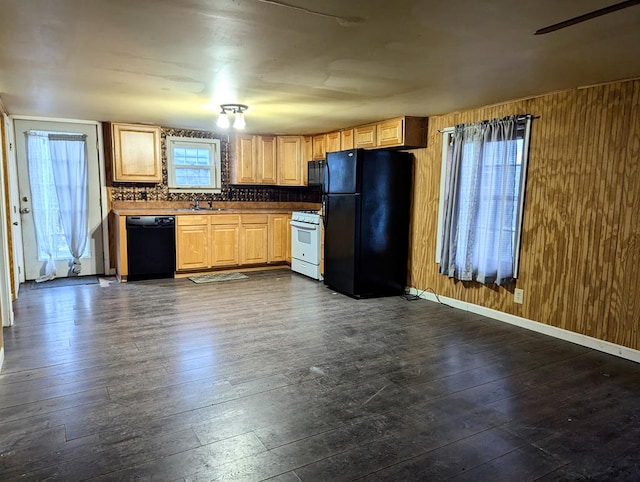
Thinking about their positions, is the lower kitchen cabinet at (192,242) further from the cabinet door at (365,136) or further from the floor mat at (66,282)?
the cabinet door at (365,136)

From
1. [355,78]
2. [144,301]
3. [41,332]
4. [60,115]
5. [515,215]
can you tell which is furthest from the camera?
[60,115]

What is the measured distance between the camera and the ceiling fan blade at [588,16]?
73.3 inches

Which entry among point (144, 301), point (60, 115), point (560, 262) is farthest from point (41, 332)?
point (560, 262)

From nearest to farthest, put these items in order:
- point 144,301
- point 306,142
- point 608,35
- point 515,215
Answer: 1. point 608,35
2. point 515,215
3. point 144,301
4. point 306,142

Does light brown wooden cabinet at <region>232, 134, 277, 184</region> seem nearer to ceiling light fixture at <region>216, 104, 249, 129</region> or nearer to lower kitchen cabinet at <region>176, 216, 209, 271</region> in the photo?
lower kitchen cabinet at <region>176, 216, 209, 271</region>

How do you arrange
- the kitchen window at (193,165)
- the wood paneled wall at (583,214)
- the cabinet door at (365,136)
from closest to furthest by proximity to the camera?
the wood paneled wall at (583,214) < the cabinet door at (365,136) < the kitchen window at (193,165)

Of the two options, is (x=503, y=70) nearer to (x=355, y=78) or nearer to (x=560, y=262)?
(x=355, y=78)

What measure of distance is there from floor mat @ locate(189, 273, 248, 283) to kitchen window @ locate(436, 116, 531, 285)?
294 cm

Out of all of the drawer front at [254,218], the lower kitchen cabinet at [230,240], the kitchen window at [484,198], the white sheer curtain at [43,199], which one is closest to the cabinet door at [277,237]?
the lower kitchen cabinet at [230,240]

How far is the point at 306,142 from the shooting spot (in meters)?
6.71

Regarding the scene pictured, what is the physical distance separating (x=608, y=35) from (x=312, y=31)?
162 centimetres

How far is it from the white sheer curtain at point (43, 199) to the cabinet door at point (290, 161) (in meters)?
3.25

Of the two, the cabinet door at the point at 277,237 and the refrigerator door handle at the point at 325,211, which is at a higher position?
the refrigerator door handle at the point at 325,211

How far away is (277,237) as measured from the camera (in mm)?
6645
